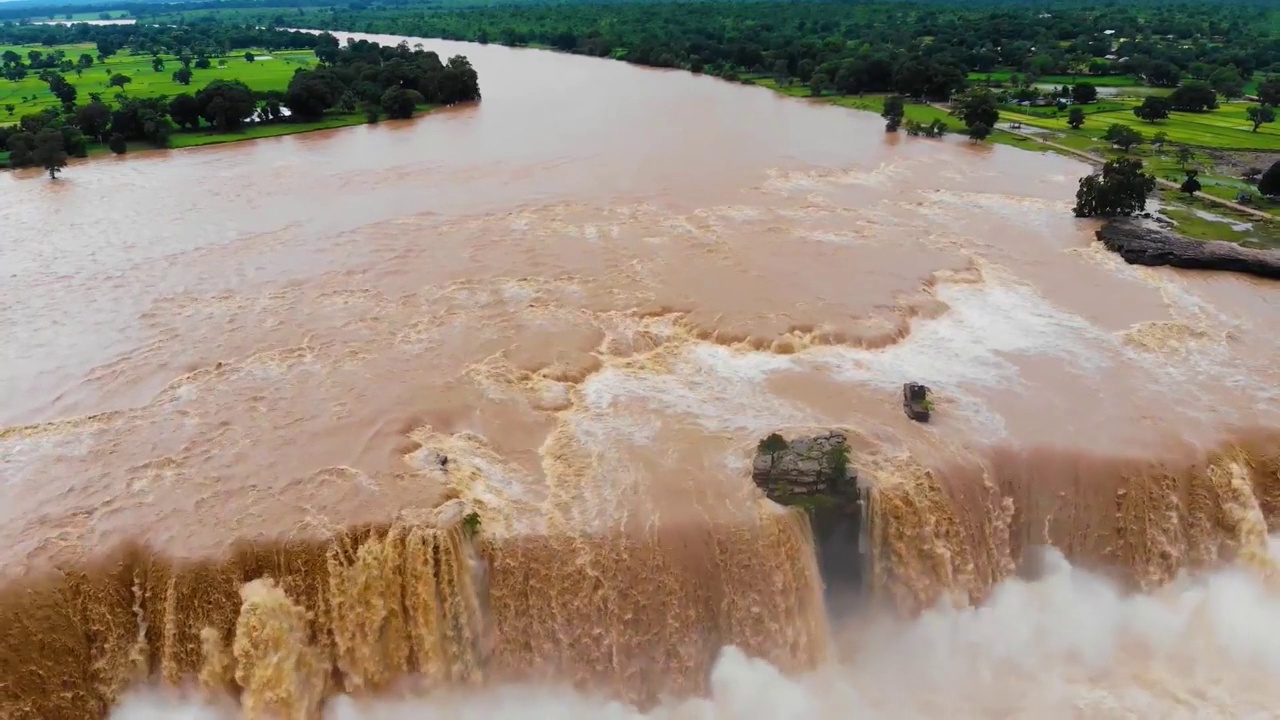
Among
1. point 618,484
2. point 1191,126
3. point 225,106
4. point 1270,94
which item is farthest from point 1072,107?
point 225,106

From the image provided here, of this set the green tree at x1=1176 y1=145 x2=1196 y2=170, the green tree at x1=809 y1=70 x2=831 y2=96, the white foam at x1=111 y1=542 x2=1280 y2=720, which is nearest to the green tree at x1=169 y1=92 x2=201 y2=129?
the green tree at x1=809 y1=70 x2=831 y2=96

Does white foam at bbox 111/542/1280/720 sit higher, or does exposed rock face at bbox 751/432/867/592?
exposed rock face at bbox 751/432/867/592

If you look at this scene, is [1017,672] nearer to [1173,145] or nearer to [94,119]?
[1173,145]

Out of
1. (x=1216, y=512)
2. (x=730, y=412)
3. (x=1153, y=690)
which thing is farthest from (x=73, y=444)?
(x=1216, y=512)

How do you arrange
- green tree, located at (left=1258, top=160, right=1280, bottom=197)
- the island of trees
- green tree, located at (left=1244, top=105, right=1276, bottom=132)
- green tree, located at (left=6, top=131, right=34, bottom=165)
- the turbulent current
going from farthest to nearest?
green tree, located at (left=1244, top=105, right=1276, bottom=132) < the island of trees < green tree, located at (left=6, top=131, right=34, bottom=165) < green tree, located at (left=1258, top=160, right=1280, bottom=197) < the turbulent current

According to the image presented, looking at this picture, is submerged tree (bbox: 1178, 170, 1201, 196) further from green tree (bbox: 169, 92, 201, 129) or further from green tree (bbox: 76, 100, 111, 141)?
green tree (bbox: 76, 100, 111, 141)

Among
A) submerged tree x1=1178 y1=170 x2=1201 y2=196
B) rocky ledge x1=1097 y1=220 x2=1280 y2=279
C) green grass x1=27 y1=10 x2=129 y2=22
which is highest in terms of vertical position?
green grass x1=27 y1=10 x2=129 y2=22

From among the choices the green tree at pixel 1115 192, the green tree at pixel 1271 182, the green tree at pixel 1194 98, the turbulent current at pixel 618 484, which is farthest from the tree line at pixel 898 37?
the turbulent current at pixel 618 484
